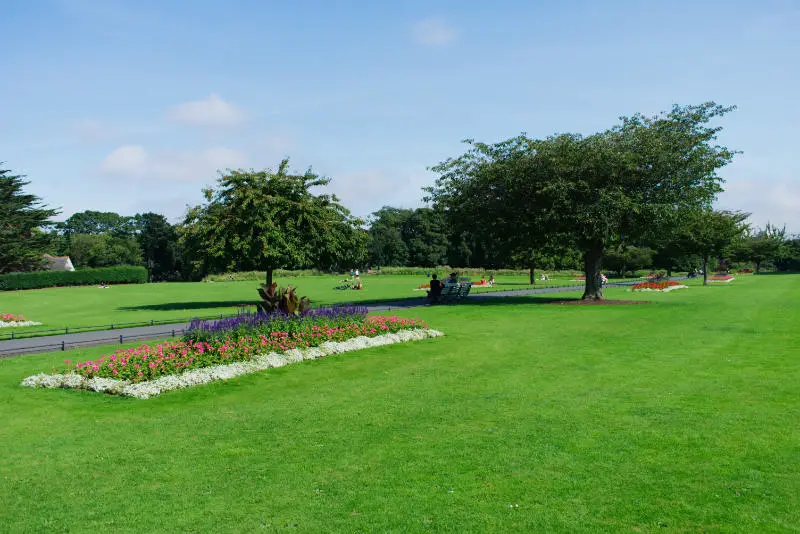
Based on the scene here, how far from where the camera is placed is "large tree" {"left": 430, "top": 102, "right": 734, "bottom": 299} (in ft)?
95.7

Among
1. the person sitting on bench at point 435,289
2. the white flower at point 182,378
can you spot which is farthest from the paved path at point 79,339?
the person sitting on bench at point 435,289

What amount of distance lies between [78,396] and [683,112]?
3088 cm

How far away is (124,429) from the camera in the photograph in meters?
8.98

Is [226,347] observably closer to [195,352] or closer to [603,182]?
[195,352]

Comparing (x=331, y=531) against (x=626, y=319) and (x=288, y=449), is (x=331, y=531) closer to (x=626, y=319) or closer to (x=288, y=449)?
(x=288, y=449)

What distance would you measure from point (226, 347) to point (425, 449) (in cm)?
716

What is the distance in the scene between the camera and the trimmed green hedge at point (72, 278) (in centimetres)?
6800

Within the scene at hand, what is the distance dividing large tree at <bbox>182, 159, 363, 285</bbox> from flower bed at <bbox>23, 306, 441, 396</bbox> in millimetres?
13701

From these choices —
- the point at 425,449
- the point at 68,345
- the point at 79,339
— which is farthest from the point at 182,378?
the point at 79,339

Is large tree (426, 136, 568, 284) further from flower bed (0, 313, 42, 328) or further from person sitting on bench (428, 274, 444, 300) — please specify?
flower bed (0, 313, 42, 328)

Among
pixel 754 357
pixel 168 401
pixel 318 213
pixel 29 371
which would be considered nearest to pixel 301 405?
pixel 168 401

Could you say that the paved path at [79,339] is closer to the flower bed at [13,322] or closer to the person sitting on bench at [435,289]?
the flower bed at [13,322]

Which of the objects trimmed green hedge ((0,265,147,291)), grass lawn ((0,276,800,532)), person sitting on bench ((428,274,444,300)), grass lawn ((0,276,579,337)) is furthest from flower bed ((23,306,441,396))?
trimmed green hedge ((0,265,147,291))

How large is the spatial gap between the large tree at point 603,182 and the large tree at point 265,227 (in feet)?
26.4
